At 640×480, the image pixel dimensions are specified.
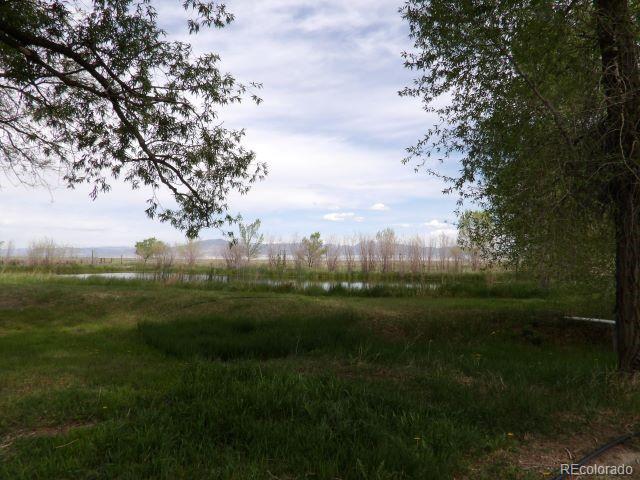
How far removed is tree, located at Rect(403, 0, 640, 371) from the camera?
4.98m

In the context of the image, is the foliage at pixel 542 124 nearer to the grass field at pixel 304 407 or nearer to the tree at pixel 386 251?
the grass field at pixel 304 407

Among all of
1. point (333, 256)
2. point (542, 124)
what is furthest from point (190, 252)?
point (542, 124)

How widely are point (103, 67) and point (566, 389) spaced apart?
8.77 meters

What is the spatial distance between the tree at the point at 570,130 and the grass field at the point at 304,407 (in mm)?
1706

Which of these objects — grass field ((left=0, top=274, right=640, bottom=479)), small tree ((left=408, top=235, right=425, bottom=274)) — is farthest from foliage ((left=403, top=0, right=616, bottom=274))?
small tree ((left=408, top=235, right=425, bottom=274))

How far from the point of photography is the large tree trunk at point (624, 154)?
4.91 meters

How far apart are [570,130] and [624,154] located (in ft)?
2.15

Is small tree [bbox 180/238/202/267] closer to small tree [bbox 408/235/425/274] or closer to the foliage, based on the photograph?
small tree [bbox 408/235/425/274]

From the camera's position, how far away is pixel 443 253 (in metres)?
21.9

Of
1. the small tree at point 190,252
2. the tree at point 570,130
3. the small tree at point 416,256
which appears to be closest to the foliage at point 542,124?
the tree at point 570,130

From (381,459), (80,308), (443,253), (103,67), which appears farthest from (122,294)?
(443,253)

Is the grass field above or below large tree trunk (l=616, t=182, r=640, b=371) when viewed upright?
below

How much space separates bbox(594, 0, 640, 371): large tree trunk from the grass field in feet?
2.25

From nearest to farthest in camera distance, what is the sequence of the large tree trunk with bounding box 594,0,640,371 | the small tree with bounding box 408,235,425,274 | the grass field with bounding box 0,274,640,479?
the grass field with bounding box 0,274,640,479 < the large tree trunk with bounding box 594,0,640,371 < the small tree with bounding box 408,235,425,274
